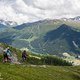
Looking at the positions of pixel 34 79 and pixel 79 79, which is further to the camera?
pixel 79 79

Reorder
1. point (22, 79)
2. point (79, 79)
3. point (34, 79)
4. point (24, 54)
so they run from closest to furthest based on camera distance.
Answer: point (22, 79) < point (34, 79) < point (79, 79) < point (24, 54)

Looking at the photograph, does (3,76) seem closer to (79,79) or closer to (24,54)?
(79,79)

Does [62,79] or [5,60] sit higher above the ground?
[5,60]

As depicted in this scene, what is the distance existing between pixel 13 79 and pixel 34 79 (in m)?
8.81

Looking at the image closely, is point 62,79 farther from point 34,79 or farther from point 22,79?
point 22,79

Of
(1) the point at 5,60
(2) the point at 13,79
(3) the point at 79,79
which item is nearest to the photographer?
(2) the point at 13,79

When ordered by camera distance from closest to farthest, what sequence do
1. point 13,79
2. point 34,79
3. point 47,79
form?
point 13,79
point 34,79
point 47,79

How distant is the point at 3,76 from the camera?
4391 cm

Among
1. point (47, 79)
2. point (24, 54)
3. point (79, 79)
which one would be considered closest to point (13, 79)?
point (47, 79)

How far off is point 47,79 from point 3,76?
15147 mm

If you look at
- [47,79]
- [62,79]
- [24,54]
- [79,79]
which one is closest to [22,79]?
[47,79]

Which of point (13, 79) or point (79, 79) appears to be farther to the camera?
point (79, 79)

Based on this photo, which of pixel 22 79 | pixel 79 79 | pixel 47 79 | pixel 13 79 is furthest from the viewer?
pixel 79 79

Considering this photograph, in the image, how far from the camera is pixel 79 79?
3004 inches
